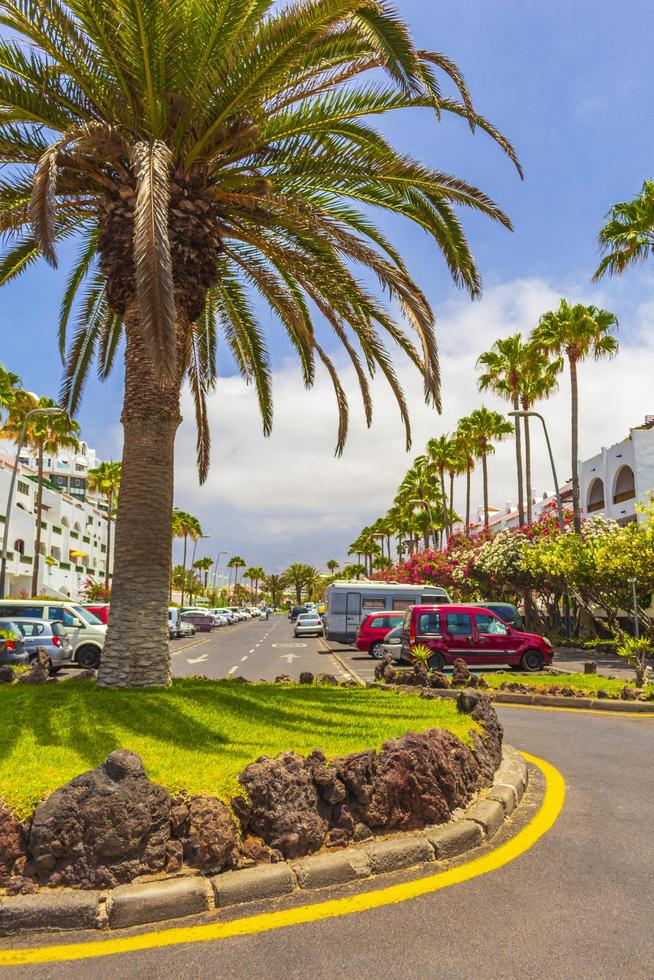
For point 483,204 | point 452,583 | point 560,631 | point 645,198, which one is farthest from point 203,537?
point 483,204

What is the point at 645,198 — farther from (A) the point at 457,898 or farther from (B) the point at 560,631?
(A) the point at 457,898

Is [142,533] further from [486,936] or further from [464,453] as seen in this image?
[464,453]

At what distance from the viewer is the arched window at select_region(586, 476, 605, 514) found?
4596cm

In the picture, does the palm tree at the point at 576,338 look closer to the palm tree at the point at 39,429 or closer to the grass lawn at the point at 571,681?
the grass lawn at the point at 571,681

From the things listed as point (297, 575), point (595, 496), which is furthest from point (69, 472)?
point (595, 496)

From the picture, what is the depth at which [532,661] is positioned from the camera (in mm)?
19734

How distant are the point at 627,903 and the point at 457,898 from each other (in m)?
0.95

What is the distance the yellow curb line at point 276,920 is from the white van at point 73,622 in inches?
702

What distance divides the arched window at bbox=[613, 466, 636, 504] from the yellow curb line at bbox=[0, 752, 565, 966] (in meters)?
39.5

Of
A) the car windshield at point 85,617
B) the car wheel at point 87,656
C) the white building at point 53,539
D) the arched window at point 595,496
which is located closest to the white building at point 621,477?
the arched window at point 595,496

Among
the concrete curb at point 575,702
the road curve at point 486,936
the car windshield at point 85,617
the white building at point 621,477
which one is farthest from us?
the white building at point 621,477

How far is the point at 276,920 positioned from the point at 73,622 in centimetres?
1936

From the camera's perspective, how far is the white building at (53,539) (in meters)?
54.4

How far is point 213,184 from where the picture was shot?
9.68 meters
